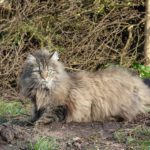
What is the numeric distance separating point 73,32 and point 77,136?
5.34 m

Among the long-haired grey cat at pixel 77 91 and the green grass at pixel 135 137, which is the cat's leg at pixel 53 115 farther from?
the green grass at pixel 135 137

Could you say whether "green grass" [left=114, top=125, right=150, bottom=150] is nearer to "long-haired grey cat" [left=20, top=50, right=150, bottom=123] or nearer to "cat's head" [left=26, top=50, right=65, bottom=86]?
"long-haired grey cat" [left=20, top=50, right=150, bottom=123]

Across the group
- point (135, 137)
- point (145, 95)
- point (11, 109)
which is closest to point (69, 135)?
point (135, 137)

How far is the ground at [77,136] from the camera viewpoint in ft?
16.2

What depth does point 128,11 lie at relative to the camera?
10.7 meters

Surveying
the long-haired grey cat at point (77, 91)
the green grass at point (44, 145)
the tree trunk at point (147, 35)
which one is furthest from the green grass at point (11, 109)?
the tree trunk at point (147, 35)

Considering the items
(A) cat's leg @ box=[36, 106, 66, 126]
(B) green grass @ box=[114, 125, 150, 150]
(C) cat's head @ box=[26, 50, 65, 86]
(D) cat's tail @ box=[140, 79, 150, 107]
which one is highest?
(C) cat's head @ box=[26, 50, 65, 86]

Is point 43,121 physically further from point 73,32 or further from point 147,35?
point 147,35

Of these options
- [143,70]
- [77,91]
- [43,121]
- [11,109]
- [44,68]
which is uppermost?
Result: [44,68]

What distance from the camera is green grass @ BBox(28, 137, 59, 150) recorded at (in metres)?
4.75

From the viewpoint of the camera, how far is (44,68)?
19.1 feet

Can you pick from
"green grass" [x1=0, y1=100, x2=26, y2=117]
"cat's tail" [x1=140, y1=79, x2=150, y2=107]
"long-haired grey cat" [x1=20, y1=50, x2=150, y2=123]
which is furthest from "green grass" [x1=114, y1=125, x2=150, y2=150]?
"green grass" [x1=0, y1=100, x2=26, y2=117]

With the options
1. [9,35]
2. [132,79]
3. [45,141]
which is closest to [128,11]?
[9,35]

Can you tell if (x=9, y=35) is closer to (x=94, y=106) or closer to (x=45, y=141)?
(x=94, y=106)
